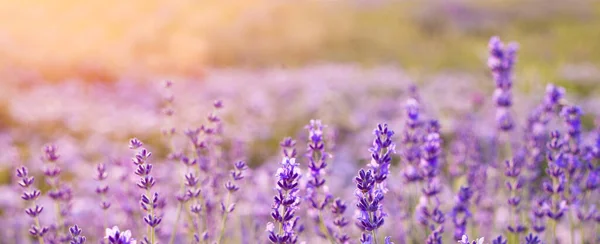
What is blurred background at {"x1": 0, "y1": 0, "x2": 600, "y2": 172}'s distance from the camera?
273 inches

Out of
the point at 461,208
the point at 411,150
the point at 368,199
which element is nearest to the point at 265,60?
the point at 411,150

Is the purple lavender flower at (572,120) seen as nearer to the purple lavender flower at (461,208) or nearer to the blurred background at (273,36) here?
the purple lavender flower at (461,208)

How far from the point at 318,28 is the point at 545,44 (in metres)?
6.48

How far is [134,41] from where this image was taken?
13.9 metres

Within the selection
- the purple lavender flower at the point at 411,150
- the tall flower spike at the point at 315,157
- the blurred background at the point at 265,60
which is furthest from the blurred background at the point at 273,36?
the tall flower spike at the point at 315,157

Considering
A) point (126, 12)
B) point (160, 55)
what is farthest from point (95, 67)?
point (126, 12)

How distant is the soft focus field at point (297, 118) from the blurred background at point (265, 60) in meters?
0.05

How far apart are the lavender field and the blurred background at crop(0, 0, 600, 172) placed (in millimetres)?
67

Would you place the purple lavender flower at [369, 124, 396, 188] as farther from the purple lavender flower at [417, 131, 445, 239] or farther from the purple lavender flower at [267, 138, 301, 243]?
the purple lavender flower at [417, 131, 445, 239]

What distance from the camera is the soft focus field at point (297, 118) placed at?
8.26 ft

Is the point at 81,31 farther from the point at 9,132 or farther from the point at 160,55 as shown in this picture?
the point at 9,132

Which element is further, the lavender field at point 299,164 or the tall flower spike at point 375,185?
the lavender field at point 299,164

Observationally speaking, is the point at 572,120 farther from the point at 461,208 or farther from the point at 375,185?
the point at 375,185

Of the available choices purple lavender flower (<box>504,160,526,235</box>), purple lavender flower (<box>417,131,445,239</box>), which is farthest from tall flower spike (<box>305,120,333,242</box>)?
purple lavender flower (<box>504,160,526,235</box>)
